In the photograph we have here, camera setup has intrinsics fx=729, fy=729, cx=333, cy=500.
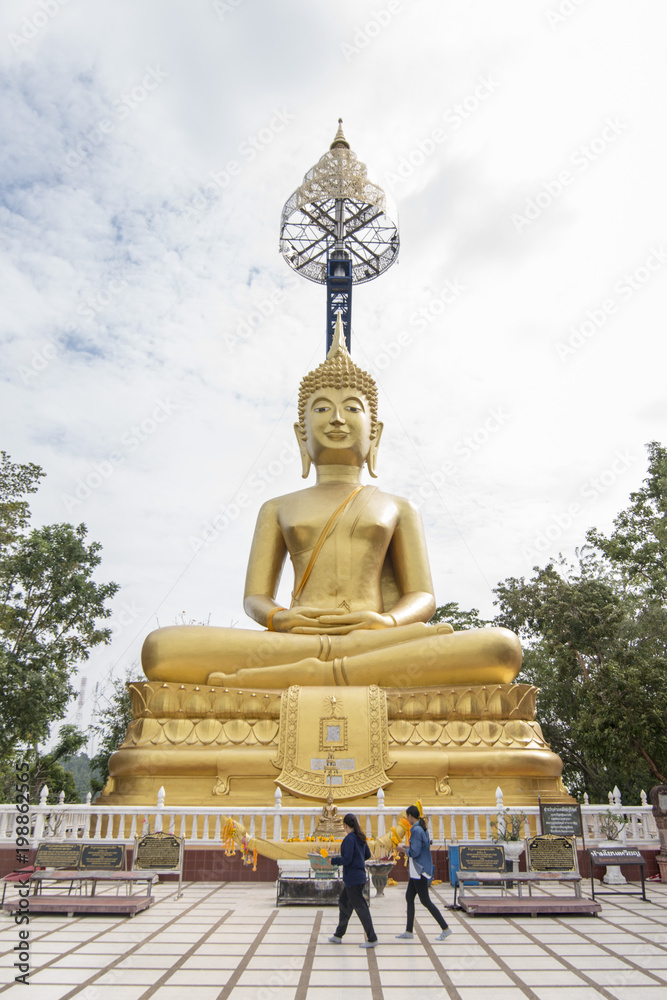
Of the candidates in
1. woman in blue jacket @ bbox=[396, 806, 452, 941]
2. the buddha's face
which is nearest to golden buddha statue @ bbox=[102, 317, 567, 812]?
the buddha's face

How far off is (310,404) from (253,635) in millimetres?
4516

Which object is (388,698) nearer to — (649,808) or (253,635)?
(253,635)

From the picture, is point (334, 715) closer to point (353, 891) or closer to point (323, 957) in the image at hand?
point (353, 891)

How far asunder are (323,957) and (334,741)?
16.3 feet

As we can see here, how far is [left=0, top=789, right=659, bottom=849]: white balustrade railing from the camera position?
6.95 metres

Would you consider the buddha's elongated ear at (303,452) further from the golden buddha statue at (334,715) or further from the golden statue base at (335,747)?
the golden statue base at (335,747)

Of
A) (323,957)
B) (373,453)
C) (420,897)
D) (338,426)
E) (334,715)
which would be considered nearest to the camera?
(323,957)

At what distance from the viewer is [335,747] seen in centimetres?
884

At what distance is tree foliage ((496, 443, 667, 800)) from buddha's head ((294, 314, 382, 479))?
14.8ft

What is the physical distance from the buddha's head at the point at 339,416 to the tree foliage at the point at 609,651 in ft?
14.8

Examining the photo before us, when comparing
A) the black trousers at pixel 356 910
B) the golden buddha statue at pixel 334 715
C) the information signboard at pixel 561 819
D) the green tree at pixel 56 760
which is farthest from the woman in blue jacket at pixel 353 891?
the green tree at pixel 56 760

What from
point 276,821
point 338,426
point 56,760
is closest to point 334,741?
point 276,821

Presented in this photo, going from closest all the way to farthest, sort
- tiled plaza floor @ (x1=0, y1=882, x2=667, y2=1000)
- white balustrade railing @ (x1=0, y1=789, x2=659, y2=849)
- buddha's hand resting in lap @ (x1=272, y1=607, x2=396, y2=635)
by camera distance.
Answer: tiled plaza floor @ (x1=0, y1=882, x2=667, y2=1000) → white balustrade railing @ (x1=0, y1=789, x2=659, y2=849) → buddha's hand resting in lap @ (x1=272, y1=607, x2=396, y2=635)
